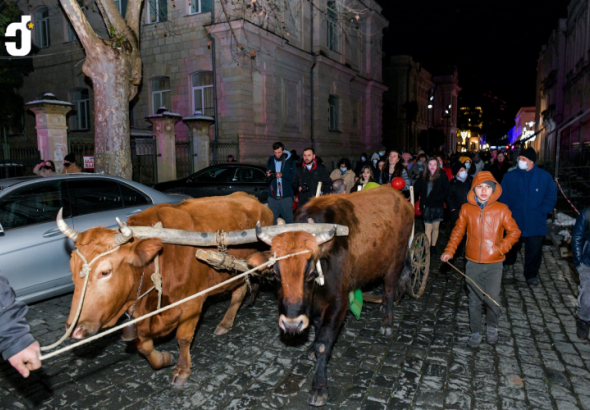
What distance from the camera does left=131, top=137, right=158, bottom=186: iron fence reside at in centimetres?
1580

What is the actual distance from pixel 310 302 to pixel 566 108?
113ft

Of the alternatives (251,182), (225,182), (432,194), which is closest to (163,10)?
(225,182)

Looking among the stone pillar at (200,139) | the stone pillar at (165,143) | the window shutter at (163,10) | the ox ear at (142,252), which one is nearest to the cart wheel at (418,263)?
the ox ear at (142,252)

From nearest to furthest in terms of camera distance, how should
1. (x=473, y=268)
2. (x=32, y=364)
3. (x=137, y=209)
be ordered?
1. (x=32, y=364)
2. (x=473, y=268)
3. (x=137, y=209)

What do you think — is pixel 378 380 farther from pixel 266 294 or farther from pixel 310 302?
pixel 266 294

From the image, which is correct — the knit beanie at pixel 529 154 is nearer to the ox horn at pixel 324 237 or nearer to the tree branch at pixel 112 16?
the ox horn at pixel 324 237

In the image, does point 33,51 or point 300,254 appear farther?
point 33,51

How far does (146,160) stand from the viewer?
654 inches

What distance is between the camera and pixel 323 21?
24.1 meters

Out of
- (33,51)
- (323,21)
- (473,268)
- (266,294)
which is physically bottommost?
(266,294)

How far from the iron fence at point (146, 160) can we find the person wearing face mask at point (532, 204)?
12749 millimetres

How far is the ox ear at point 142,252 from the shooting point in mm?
3238

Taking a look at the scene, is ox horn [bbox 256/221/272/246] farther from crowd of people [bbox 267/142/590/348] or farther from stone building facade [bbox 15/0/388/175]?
stone building facade [bbox 15/0/388/175]


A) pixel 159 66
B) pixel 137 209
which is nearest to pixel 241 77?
pixel 159 66
